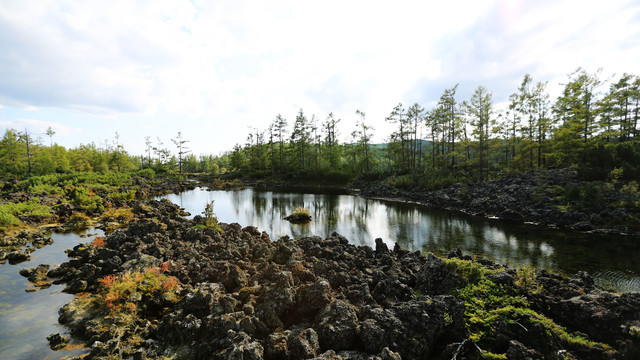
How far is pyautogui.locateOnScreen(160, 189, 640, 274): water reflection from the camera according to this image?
1359cm

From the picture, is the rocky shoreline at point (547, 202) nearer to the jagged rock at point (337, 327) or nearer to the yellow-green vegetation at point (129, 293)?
the jagged rock at point (337, 327)

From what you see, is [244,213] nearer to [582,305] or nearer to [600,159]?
[582,305]

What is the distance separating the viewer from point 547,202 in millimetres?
23734

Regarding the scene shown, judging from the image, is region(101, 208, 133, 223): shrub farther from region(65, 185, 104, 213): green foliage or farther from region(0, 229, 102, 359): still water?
region(0, 229, 102, 359): still water

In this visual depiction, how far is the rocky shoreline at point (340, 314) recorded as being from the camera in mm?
5516

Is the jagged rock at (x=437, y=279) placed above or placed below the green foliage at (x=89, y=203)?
below

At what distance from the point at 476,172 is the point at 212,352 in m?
44.8

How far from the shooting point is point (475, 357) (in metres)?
5.37

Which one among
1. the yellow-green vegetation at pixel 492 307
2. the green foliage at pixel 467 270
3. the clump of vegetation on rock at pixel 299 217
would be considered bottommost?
the clump of vegetation on rock at pixel 299 217

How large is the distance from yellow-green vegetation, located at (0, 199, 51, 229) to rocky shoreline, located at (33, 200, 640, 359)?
31.0ft

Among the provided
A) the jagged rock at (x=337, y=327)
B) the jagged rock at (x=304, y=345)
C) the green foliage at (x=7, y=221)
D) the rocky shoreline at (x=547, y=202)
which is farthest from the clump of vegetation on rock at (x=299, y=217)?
the green foliage at (x=7, y=221)

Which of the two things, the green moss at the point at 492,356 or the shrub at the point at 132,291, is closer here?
the green moss at the point at 492,356

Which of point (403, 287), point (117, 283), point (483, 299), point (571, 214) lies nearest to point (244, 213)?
point (117, 283)

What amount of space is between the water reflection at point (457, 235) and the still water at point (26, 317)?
1144 cm
